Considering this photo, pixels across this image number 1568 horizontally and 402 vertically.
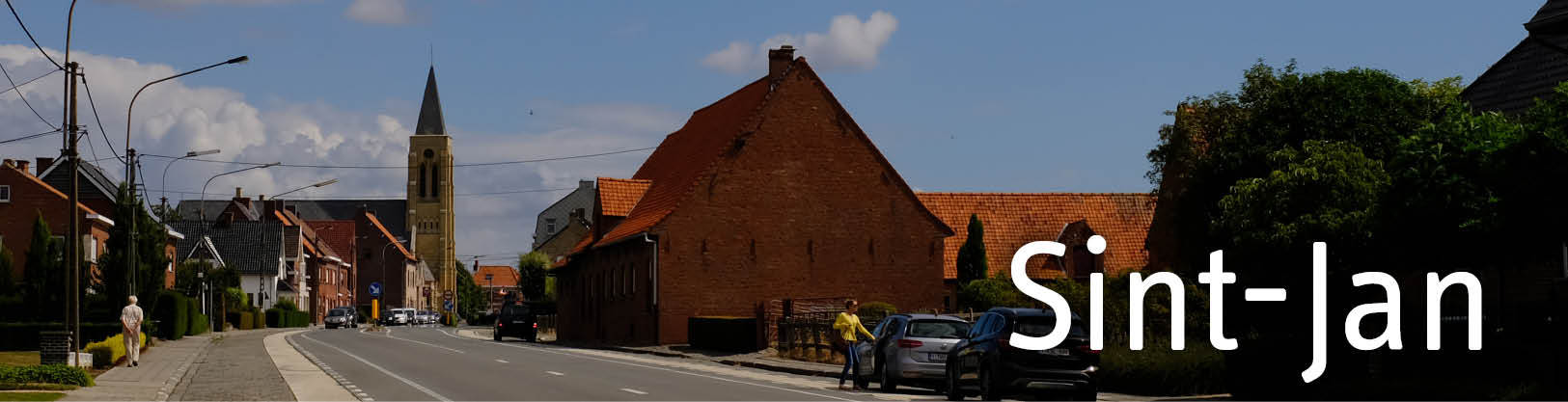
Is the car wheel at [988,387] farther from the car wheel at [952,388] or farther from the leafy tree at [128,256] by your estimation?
the leafy tree at [128,256]

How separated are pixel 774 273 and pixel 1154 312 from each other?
73.0 ft

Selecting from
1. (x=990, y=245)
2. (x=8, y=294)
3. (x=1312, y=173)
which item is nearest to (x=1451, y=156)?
(x=1312, y=173)

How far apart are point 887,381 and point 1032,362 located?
4.66 meters

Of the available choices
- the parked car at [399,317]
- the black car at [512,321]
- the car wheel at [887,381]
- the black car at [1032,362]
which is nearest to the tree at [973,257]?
the black car at [512,321]

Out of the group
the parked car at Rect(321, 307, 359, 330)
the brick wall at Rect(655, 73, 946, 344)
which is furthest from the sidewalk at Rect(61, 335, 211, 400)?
the parked car at Rect(321, 307, 359, 330)

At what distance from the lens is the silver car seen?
985 inches

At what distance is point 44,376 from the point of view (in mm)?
25234

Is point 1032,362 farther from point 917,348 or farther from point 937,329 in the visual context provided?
point 937,329

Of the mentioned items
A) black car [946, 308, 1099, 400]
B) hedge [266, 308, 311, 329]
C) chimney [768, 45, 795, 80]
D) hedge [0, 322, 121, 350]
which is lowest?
hedge [266, 308, 311, 329]

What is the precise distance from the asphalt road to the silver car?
545 mm

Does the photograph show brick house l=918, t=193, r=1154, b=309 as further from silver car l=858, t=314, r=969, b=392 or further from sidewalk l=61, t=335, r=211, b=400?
silver car l=858, t=314, r=969, b=392

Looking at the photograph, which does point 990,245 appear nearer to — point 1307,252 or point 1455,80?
point 1455,80

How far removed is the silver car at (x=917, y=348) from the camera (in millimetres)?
25031

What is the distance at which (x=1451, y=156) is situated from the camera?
22000 mm
